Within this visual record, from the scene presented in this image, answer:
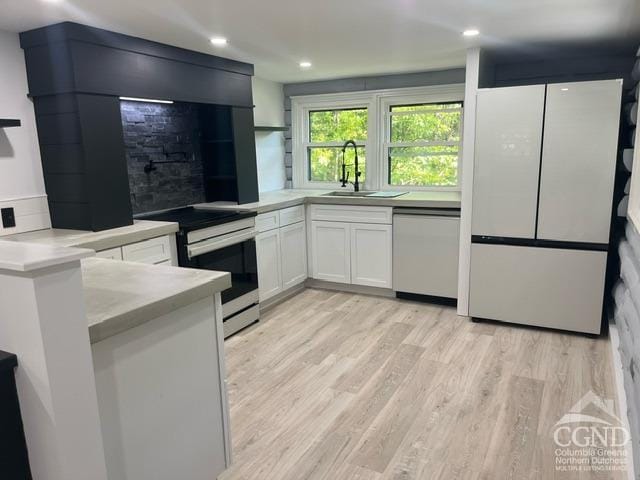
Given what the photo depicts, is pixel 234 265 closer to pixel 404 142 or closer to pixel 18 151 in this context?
pixel 18 151

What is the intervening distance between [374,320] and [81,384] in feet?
9.48

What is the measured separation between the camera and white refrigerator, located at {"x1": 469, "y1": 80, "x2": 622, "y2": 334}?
3.14 metres

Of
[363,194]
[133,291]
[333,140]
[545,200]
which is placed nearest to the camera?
[133,291]

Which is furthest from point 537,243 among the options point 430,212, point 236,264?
point 236,264

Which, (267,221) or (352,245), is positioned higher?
(267,221)

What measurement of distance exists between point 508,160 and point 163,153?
265cm

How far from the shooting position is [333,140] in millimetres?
5031

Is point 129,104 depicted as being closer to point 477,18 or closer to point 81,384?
point 477,18

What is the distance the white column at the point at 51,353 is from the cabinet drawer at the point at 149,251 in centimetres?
160

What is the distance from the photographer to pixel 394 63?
13.1ft

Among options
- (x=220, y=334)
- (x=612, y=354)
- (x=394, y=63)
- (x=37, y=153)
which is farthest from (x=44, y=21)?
(x=612, y=354)

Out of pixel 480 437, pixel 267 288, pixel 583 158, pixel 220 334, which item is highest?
pixel 583 158

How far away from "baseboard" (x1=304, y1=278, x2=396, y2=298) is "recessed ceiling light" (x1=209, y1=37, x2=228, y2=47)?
2378 millimetres

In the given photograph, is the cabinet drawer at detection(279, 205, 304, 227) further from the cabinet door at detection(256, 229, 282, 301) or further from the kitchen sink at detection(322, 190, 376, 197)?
the kitchen sink at detection(322, 190, 376, 197)
